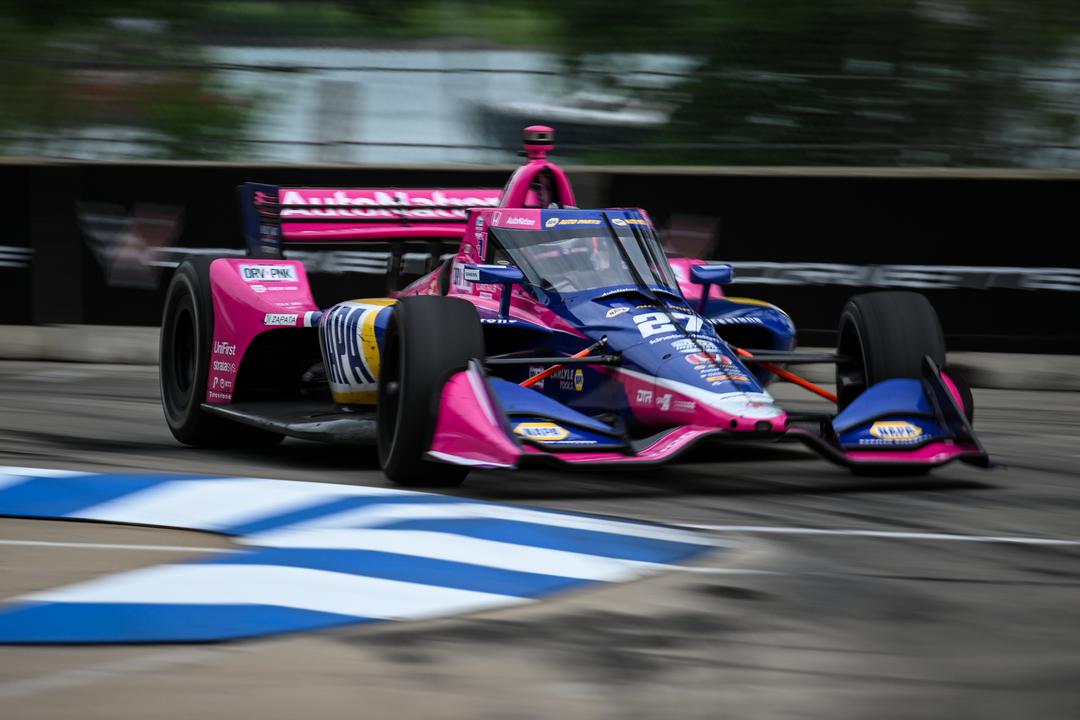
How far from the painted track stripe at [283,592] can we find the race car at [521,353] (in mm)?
1625

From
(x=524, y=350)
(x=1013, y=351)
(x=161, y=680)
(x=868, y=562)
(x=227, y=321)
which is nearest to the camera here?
(x=161, y=680)

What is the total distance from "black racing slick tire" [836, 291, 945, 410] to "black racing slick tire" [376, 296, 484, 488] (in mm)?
1953

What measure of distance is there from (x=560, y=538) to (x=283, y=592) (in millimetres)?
1202

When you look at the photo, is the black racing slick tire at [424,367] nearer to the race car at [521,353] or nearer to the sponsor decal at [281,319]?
the race car at [521,353]

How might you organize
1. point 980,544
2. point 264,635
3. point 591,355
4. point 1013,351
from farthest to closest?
point 1013,351
point 591,355
point 980,544
point 264,635

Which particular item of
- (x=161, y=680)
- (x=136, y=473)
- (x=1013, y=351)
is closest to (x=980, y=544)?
(x=161, y=680)

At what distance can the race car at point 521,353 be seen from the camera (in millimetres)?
6590

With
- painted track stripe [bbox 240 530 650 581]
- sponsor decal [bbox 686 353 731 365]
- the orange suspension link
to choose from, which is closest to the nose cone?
sponsor decal [bbox 686 353 731 365]

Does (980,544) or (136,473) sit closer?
(980,544)

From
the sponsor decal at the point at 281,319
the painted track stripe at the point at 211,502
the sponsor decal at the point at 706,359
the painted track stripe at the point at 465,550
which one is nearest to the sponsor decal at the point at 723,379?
the sponsor decal at the point at 706,359

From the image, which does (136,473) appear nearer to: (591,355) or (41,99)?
(591,355)

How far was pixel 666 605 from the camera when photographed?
4613 mm

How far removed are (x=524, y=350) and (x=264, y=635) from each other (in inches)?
139

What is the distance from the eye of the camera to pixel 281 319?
8195 mm
